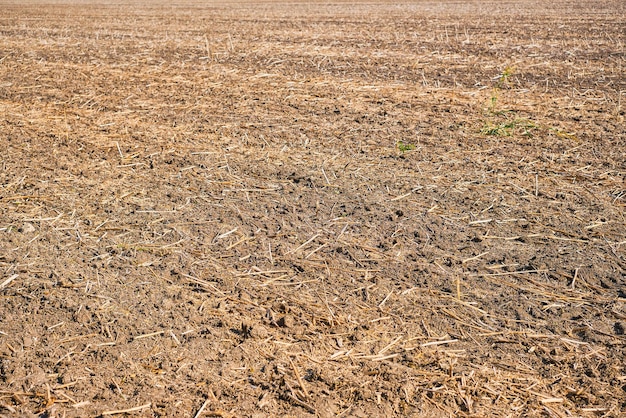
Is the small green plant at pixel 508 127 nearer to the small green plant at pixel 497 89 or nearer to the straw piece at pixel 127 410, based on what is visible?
the small green plant at pixel 497 89

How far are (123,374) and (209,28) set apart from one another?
1399cm

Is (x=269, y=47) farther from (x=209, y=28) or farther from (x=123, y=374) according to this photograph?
(x=123, y=374)

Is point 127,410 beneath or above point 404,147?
beneath

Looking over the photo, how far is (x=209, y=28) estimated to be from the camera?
631 inches

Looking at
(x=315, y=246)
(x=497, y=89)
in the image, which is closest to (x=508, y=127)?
(x=497, y=89)

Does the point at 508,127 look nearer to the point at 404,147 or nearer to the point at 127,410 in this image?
the point at 404,147

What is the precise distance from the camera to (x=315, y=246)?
4367 mm

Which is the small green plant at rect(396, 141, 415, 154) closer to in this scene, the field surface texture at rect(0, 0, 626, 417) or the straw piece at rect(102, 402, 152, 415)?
the field surface texture at rect(0, 0, 626, 417)

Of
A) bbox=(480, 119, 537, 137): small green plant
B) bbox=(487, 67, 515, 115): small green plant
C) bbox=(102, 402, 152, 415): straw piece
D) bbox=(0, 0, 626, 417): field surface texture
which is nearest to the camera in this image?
bbox=(102, 402, 152, 415): straw piece

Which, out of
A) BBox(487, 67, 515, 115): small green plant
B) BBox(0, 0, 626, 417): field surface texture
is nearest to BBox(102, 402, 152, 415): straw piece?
BBox(0, 0, 626, 417): field surface texture

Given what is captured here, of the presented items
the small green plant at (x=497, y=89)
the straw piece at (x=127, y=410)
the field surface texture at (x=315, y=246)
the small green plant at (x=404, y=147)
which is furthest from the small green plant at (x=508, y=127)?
the straw piece at (x=127, y=410)

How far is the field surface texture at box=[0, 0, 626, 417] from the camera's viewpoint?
310 cm

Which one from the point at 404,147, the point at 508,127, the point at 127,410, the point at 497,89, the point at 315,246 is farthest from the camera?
the point at 497,89

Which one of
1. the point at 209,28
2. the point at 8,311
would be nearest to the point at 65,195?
the point at 8,311
